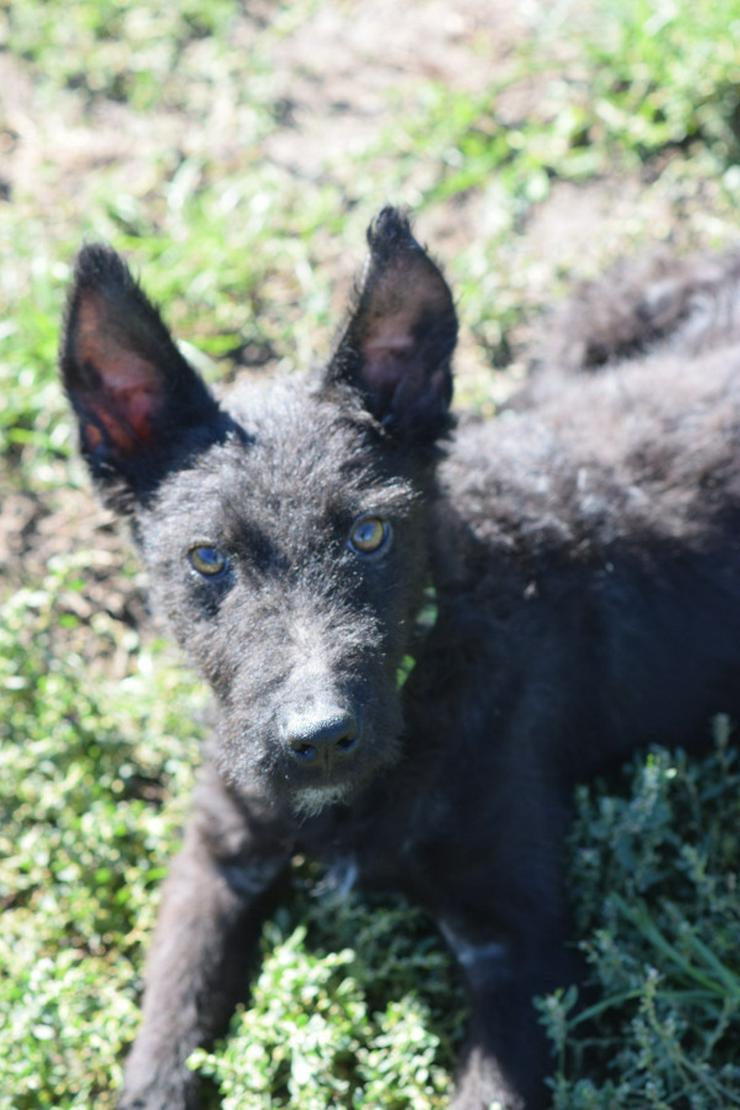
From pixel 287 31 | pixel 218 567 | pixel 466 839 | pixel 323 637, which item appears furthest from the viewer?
pixel 287 31

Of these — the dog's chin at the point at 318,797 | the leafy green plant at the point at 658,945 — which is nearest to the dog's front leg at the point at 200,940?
the dog's chin at the point at 318,797

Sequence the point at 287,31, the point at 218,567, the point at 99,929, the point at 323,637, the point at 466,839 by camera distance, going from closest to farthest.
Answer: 1. the point at 323,637
2. the point at 218,567
3. the point at 466,839
4. the point at 99,929
5. the point at 287,31

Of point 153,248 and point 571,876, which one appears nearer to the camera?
point 571,876

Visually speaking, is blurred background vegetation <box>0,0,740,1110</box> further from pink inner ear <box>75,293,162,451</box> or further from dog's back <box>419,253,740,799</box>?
pink inner ear <box>75,293,162,451</box>

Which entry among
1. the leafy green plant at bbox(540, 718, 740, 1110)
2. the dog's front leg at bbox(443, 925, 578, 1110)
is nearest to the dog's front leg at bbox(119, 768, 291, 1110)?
the dog's front leg at bbox(443, 925, 578, 1110)

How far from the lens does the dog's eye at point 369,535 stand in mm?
3684

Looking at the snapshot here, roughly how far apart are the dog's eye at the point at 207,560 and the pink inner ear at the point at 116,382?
0.52 meters

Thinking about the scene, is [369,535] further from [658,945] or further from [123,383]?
[658,945]

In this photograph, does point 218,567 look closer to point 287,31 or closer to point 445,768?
point 445,768

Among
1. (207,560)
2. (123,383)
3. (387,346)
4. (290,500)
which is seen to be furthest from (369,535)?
(123,383)

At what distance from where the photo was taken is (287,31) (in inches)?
300

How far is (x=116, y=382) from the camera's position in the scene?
4.01m

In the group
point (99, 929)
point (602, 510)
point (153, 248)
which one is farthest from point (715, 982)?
point (153, 248)

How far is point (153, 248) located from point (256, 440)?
10.1 ft
